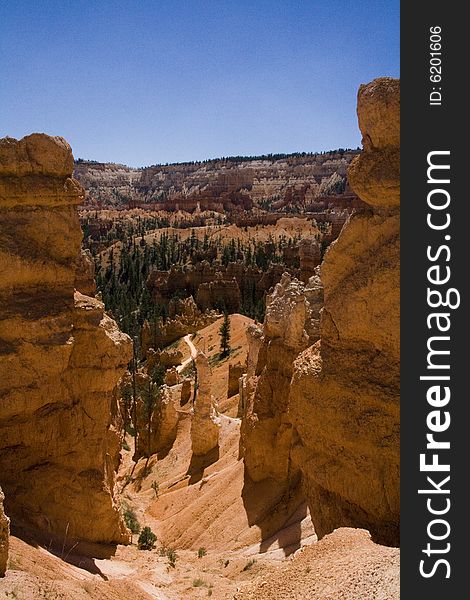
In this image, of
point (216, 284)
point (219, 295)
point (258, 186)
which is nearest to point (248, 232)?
point (216, 284)

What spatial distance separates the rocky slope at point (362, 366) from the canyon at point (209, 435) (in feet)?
0.09

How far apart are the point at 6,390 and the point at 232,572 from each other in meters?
6.24

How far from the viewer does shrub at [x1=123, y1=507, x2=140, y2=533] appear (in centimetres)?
1584

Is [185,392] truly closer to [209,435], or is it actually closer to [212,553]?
[209,435]

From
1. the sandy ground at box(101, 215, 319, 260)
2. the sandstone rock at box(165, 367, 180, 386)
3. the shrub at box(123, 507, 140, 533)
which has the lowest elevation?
the shrub at box(123, 507, 140, 533)

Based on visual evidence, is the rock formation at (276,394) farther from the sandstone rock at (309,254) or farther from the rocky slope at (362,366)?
the sandstone rock at (309,254)

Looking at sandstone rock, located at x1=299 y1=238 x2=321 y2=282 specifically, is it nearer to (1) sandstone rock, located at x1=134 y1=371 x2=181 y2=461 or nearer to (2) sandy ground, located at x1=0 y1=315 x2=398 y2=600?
(1) sandstone rock, located at x1=134 y1=371 x2=181 y2=461

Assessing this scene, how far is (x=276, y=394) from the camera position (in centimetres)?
1523

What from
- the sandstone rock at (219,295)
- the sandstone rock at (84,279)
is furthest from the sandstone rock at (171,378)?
the sandstone rock at (219,295)

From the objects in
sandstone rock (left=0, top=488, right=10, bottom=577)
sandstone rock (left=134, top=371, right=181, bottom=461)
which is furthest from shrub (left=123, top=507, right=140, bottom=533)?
sandstone rock (left=0, top=488, right=10, bottom=577)

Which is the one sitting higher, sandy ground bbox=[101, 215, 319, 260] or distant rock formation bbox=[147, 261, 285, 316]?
sandy ground bbox=[101, 215, 319, 260]

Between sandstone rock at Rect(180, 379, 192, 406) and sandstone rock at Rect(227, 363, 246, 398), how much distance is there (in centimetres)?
223

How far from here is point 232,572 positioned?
12.2m

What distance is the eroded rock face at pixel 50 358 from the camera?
11.3 meters
